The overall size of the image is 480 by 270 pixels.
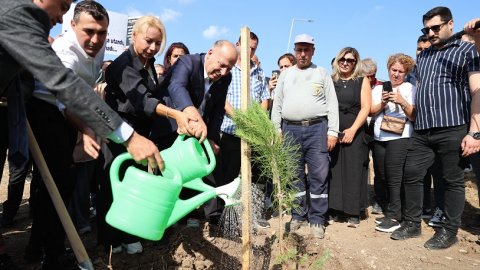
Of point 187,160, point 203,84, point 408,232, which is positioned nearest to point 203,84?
point 203,84

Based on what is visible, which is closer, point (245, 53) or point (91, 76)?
point (245, 53)

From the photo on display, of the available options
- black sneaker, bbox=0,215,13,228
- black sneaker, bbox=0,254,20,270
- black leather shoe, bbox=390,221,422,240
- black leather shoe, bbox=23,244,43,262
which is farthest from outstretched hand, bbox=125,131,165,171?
black leather shoe, bbox=390,221,422,240

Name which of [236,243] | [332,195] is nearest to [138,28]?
[236,243]

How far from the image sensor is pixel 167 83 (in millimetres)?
2975

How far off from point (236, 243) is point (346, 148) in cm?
171

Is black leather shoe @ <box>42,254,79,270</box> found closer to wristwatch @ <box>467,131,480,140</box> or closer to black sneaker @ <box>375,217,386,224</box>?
black sneaker @ <box>375,217,386,224</box>

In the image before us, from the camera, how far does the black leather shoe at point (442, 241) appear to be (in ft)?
11.3

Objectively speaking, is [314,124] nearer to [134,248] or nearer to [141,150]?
[134,248]

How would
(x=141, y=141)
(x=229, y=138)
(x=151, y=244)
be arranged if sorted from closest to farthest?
(x=141, y=141) < (x=151, y=244) < (x=229, y=138)

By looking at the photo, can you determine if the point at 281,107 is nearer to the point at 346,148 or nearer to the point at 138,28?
the point at 346,148

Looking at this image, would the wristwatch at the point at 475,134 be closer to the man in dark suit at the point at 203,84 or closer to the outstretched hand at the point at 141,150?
the man in dark suit at the point at 203,84

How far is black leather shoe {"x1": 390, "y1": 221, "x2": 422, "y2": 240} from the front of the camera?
374 centimetres

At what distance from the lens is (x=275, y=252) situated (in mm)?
3115

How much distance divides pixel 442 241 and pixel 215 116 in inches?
94.5
